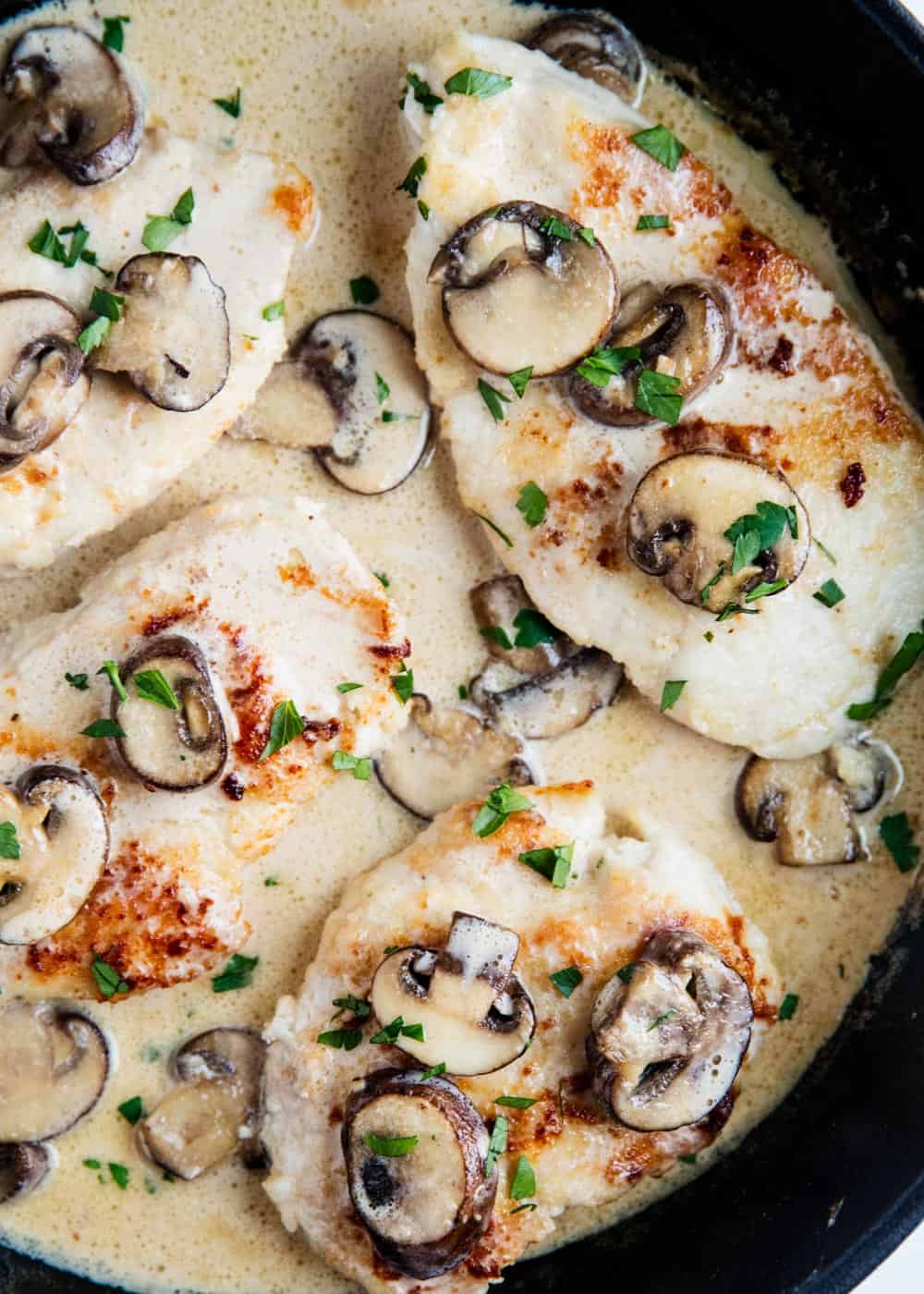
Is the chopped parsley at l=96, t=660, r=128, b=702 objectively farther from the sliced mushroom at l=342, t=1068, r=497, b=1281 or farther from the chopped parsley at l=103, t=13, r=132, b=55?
the chopped parsley at l=103, t=13, r=132, b=55

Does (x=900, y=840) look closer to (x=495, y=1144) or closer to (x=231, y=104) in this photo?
(x=495, y=1144)

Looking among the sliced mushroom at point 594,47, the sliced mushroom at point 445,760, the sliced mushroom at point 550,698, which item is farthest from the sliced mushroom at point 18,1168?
the sliced mushroom at point 594,47

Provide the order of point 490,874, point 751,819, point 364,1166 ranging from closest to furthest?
point 364,1166
point 490,874
point 751,819

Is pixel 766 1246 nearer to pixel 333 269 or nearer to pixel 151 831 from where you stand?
pixel 151 831

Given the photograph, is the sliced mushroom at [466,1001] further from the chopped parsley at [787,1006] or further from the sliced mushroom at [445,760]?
the chopped parsley at [787,1006]

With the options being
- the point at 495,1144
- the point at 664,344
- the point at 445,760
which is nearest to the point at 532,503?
the point at 664,344

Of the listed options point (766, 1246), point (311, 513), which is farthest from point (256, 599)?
point (766, 1246)
